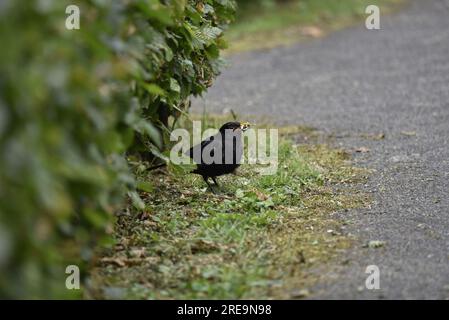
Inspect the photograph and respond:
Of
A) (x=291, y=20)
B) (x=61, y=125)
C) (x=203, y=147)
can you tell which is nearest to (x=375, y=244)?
(x=203, y=147)

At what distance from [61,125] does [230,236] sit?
1.93m

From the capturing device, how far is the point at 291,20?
44.2 ft

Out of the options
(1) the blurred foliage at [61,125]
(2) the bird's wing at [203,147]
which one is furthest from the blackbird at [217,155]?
(1) the blurred foliage at [61,125]

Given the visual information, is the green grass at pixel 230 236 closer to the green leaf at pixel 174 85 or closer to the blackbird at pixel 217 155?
the blackbird at pixel 217 155

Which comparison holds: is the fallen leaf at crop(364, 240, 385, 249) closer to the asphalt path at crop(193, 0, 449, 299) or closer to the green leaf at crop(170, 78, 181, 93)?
the asphalt path at crop(193, 0, 449, 299)

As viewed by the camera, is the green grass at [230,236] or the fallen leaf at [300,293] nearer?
the fallen leaf at [300,293]

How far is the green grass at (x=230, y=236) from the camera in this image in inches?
168

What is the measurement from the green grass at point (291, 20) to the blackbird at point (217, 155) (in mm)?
6323

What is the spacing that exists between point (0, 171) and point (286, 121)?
5838 millimetres

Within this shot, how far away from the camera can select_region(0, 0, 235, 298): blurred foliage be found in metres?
2.85

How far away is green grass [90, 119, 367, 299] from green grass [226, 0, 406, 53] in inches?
243

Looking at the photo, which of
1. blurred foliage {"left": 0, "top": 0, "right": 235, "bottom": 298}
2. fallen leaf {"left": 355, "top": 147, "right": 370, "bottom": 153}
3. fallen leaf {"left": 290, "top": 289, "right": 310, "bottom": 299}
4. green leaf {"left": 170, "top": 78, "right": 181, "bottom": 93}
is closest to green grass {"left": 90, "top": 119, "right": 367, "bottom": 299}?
fallen leaf {"left": 290, "top": 289, "right": 310, "bottom": 299}
